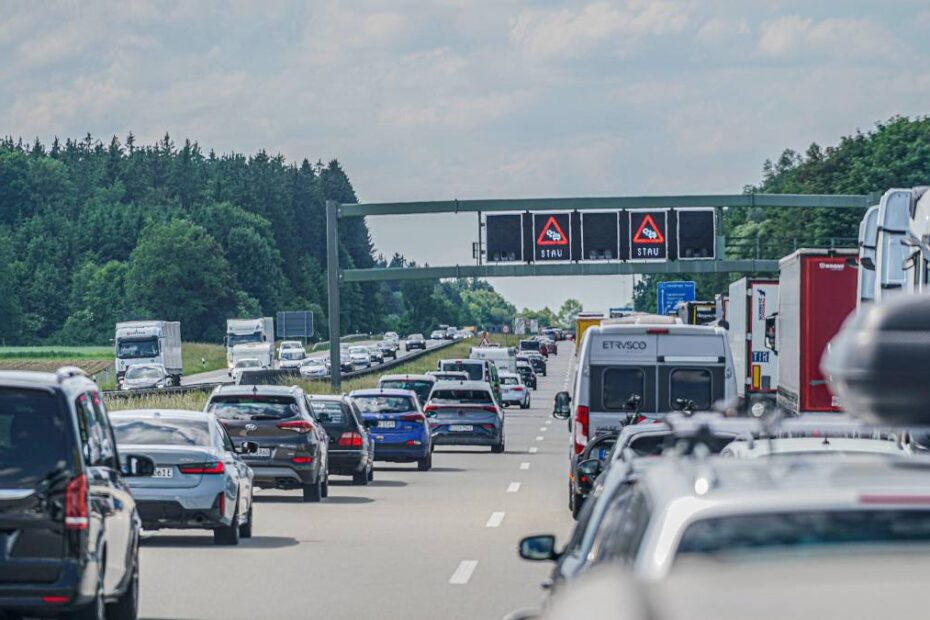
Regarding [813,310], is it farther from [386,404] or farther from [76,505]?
[76,505]

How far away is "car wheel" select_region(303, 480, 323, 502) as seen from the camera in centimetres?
2567

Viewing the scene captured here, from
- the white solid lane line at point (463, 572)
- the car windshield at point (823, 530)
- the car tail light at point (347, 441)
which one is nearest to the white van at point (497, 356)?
the car tail light at point (347, 441)

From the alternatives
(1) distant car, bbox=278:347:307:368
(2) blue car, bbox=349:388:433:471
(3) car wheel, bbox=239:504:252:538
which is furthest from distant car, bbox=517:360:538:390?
(3) car wheel, bbox=239:504:252:538

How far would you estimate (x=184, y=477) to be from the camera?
18.4 meters

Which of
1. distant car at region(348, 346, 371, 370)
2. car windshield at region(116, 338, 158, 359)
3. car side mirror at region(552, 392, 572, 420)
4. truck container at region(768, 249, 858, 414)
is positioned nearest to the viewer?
car side mirror at region(552, 392, 572, 420)

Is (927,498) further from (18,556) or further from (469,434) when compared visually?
(469,434)

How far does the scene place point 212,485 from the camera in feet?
60.3

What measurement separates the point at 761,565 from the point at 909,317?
1095mm

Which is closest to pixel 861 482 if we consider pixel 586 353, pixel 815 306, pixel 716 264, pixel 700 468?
pixel 700 468

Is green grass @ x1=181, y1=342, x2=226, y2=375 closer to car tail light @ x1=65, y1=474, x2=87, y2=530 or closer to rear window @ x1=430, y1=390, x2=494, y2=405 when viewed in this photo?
rear window @ x1=430, y1=390, x2=494, y2=405

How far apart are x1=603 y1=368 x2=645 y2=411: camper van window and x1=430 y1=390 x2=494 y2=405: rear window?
675 inches

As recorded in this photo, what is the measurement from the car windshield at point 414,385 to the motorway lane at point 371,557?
19.9 m

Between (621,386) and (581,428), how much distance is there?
34.5 inches

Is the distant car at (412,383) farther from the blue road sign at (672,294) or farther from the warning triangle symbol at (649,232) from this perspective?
the blue road sign at (672,294)
